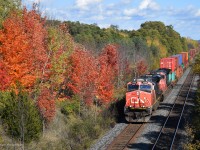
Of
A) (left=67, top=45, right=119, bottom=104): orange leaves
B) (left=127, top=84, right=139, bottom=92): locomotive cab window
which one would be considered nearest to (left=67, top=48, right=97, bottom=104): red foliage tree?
(left=67, top=45, right=119, bottom=104): orange leaves

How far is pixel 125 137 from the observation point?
984 inches

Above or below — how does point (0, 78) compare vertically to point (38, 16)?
below

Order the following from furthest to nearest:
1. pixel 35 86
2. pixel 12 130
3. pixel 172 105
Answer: pixel 172 105
pixel 35 86
pixel 12 130

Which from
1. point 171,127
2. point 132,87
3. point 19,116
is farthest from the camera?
point 132,87

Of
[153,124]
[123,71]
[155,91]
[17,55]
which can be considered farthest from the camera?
[123,71]

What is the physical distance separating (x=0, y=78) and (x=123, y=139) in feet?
30.4

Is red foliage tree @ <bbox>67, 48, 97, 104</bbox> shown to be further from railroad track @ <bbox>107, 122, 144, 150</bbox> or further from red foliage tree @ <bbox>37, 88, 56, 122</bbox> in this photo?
red foliage tree @ <bbox>37, 88, 56, 122</bbox>

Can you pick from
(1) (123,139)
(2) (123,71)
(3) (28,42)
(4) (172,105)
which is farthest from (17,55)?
(2) (123,71)

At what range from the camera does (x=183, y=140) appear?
24.0 meters

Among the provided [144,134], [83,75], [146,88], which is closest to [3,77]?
[83,75]

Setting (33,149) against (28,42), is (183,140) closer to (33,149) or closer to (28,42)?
(33,149)

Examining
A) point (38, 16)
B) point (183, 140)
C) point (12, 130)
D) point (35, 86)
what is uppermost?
point (38, 16)

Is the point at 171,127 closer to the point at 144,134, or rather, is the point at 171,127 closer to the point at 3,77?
the point at 144,134

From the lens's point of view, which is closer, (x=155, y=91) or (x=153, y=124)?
(x=153, y=124)
